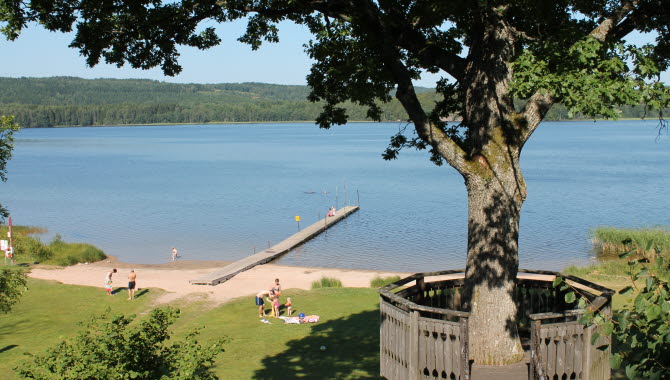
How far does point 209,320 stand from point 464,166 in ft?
34.4

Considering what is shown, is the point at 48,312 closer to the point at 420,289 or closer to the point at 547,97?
the point at 420,289

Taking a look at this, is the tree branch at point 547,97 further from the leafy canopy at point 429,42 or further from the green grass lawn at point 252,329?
the green grass lawn at point 252,329

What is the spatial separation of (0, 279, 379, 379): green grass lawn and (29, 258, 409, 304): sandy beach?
1.26 m

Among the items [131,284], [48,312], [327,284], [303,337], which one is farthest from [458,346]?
[131,284]

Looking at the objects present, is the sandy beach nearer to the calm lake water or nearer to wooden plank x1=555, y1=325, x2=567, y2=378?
the calm lake water

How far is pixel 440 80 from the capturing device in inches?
479

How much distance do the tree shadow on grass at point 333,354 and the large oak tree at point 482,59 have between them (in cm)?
337

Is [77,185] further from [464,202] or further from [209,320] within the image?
[209,320]

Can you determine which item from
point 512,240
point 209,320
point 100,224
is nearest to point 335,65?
point 512,240

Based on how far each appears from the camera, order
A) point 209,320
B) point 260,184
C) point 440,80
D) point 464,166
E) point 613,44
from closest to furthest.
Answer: point 613,44
point 464,166
point 440,80
point 209,320
point 260,184

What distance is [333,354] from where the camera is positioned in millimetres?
13484

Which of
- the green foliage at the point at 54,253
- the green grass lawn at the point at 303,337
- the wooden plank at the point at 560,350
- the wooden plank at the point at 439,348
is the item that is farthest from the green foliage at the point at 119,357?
the green foliage at the point at 54,253

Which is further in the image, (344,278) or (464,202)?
(464,202)

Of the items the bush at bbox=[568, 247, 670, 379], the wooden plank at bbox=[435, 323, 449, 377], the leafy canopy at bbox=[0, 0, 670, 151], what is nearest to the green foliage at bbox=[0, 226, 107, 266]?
the leafy canopy at bbox=[0, 0, 670, 151]
